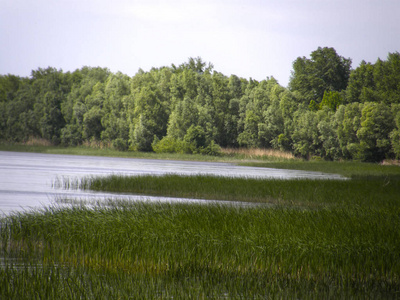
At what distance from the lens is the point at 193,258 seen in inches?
365

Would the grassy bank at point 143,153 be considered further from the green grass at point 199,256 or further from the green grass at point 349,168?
the green grass at point 199,256

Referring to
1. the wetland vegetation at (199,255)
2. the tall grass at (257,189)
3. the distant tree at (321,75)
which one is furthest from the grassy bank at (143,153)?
the wetland vegetation at (199,255)

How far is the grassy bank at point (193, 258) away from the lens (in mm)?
7738

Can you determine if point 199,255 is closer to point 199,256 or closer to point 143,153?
point 199,256

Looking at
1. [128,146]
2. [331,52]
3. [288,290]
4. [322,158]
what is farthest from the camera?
[128,146]

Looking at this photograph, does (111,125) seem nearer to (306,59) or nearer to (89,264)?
(306,59)

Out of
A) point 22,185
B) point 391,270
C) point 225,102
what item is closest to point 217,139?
point 225,102

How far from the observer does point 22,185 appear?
25.7 m

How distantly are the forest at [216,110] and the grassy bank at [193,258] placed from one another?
145 feet

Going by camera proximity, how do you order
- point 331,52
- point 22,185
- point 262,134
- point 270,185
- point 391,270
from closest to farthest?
1. point 391,270
2. point 270,185
3. point 22,185
4. point 262,134
5. point 331,52

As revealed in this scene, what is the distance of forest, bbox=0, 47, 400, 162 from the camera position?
5906 cm

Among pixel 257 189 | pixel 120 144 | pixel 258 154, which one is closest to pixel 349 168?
pixel 257 189

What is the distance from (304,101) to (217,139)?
13.7 meters

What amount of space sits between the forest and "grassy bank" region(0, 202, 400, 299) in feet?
145
